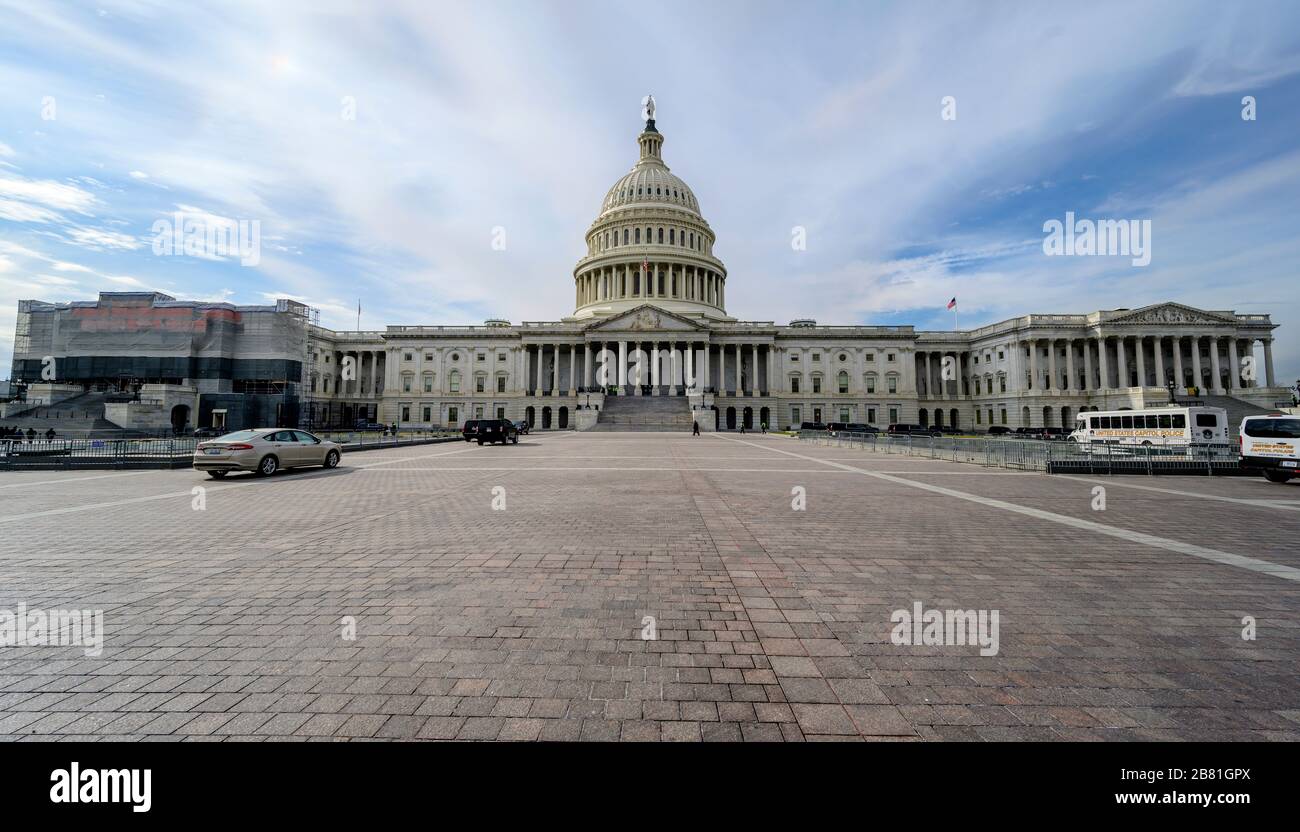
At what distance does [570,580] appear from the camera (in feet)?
18.5

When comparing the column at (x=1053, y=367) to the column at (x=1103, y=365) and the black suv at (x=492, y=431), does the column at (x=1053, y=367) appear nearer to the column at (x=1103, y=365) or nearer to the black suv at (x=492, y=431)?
the column at (x=1103, y=365)

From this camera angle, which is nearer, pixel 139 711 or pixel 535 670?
pixel 139 711

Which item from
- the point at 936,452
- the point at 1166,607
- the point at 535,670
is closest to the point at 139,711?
the point at 535,670

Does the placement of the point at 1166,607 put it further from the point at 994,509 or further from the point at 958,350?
the point at 958,350

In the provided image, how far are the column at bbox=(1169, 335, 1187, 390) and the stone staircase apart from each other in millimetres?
66054

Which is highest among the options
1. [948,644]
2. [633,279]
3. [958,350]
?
[633,279]

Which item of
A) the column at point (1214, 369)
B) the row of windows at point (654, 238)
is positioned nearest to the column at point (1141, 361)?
the column at point (1214, 369)

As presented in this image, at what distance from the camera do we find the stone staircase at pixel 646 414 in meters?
62.4

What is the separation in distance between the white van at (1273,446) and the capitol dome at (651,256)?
224 feet

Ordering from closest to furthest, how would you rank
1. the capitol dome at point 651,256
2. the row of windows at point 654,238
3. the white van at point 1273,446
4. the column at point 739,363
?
1. the white van at point 1273,446
2. the column at point 739,363
3. the capitol dome at point 651,256
4. the row of windows at point 654,238

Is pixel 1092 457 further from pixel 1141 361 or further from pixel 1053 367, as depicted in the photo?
pixel 1141 361

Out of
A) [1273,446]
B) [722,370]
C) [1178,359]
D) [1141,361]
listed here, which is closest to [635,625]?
[1273,446]

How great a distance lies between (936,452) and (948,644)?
2433 centimetres

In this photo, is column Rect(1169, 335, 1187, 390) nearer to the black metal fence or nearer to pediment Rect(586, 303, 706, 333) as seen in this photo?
pediment Rect(586, 303, 706, 333)
